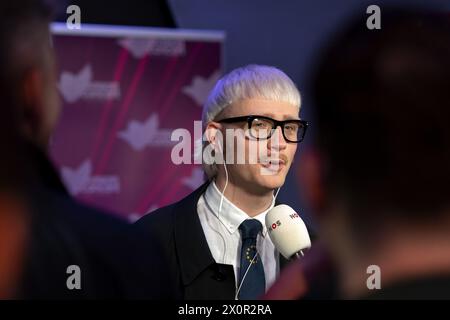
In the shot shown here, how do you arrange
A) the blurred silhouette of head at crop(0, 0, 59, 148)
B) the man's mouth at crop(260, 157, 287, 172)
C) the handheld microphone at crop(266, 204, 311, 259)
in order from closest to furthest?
1. the blurred silhouette of head at crop(0, 0, 59, 148)
2. the handheld microphone at crop(266, 204, 311, 259)
3. the man's mouth at crop(260, 157, 287, 172)

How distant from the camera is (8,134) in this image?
1.08m

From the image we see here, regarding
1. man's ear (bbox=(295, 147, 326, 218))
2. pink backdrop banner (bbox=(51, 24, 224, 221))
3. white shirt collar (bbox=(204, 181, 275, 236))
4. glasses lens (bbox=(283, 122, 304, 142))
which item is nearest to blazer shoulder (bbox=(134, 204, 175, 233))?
white shirt collar (bbox=(204, 181, 275, 236))

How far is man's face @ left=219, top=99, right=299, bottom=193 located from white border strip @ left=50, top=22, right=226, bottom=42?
2357mm

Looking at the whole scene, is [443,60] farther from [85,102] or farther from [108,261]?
[85,102]

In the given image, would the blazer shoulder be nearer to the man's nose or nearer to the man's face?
the man's face

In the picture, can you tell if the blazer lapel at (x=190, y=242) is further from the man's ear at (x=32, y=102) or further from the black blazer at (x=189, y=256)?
the man's ear at (x=32, y=102)

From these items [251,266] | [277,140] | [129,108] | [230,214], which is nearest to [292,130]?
[277,140]

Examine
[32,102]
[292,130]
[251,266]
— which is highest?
[292,130]

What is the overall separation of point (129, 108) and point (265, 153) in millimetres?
2414

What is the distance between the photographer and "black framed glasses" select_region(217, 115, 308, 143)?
2.40m

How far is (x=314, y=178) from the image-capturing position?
3.34ft

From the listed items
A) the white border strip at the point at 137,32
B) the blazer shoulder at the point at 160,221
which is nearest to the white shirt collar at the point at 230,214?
the blazer shoulder at the point at 160,221

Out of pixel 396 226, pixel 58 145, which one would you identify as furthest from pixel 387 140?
pixel 58 145

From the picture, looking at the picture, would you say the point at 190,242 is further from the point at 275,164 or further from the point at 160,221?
the point at 275,164
